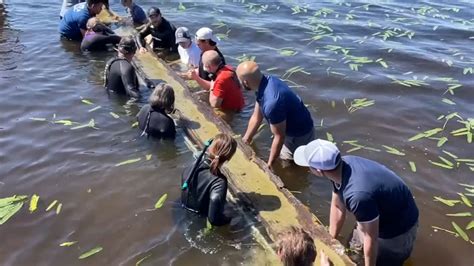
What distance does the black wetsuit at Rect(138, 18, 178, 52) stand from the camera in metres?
14.4

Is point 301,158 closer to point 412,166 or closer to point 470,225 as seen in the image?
point 470,225

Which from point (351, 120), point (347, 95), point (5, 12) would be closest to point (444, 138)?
point (351, 120)

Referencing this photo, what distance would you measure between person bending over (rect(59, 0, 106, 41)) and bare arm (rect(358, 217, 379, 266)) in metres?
11.8

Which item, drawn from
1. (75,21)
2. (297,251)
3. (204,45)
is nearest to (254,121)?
(204,45)

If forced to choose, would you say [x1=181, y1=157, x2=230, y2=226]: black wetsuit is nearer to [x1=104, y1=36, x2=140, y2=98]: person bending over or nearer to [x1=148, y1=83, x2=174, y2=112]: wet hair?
[x1=148, y1=83, x2=174, y2=112]: wet hair

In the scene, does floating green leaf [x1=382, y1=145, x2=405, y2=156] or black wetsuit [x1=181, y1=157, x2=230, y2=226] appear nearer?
black wetsuit [x1=181, y1=157, x2=230, y2=226]

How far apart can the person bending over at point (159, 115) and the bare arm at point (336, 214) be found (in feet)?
13.3

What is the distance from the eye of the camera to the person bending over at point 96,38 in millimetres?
14367

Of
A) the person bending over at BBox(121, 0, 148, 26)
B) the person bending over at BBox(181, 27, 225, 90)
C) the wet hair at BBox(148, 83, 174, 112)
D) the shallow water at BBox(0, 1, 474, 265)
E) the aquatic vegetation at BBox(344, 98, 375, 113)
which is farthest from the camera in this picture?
the person bending over at BBox(121, 0, 148, 26)

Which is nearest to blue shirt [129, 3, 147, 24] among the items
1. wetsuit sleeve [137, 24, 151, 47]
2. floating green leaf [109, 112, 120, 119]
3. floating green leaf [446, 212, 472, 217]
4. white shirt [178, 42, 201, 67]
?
wetsuit sleeve [137, 24, 151, 47]

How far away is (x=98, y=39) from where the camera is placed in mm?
14367

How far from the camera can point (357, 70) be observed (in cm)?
1409

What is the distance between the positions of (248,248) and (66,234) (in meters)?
2.82

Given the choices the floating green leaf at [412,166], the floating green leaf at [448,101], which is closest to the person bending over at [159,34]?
the floating green leaf at [448,101]
